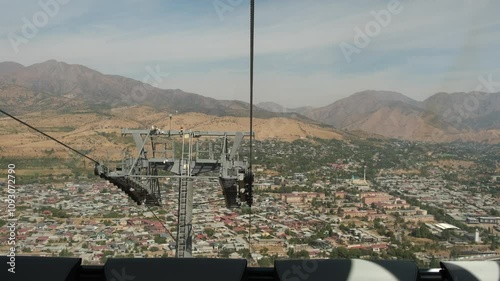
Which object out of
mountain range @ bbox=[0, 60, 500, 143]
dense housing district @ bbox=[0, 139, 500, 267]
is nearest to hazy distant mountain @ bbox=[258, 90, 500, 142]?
mountain range @ bbox=[0, 60, 500, 143]

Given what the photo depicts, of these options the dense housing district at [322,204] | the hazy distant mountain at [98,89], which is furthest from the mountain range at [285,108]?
the dense housing district at [322,204]

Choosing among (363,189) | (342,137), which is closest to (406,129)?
(342,137)

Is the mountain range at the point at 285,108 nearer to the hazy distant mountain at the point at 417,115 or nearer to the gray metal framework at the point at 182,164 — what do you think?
the hazy distant mountain at the point at 417,115

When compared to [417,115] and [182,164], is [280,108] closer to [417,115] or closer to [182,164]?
[182,164]

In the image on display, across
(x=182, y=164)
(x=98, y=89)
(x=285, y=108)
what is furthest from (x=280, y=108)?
(x=98, y=89)

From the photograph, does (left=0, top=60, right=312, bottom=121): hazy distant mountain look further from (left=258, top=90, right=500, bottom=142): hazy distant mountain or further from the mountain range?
(left=258, top=90, right=500, bottom=142): hazy distant mountain

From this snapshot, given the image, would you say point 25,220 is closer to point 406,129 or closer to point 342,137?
point 342,137
